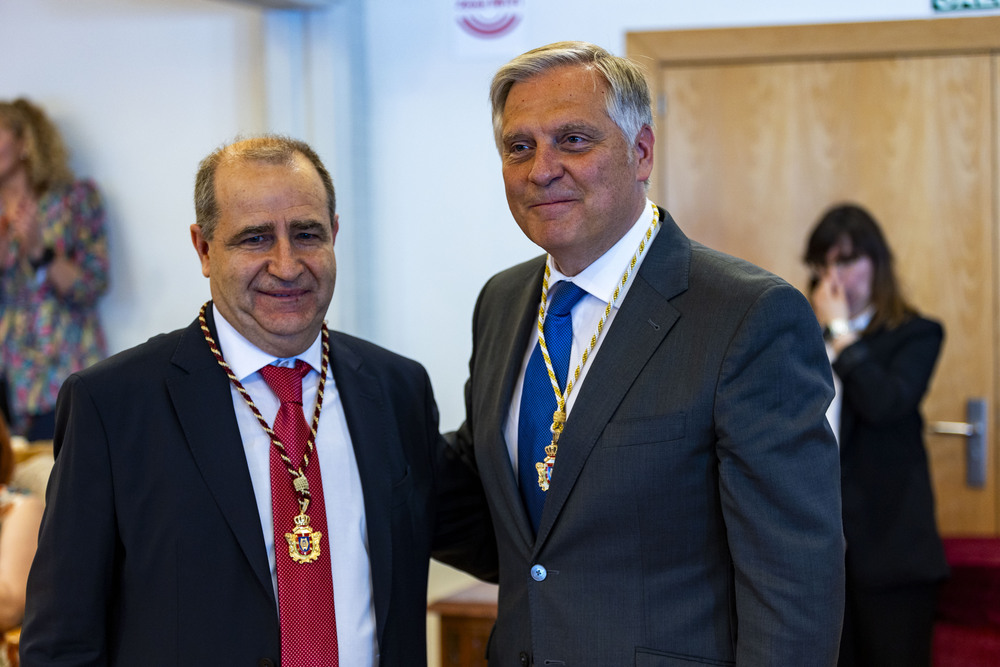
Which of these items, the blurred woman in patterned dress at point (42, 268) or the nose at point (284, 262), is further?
the blurred woman in patterned dress at point (42, 268)

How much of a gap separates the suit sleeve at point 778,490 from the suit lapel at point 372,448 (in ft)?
1.94

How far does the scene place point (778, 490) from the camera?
1.49 m

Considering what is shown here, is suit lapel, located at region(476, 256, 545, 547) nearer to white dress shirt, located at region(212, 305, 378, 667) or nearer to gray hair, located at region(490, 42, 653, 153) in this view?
white dress shirt, located at region(212, 305, 378, 667)

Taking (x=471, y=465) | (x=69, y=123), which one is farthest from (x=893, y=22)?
(x=69, y=123)

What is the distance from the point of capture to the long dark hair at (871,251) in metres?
3.20

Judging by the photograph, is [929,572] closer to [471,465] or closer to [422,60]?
[471,465]

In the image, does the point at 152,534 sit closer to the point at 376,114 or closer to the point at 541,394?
the point at 541,394

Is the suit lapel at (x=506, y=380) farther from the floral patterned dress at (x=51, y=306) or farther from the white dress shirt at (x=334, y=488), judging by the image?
the floral patterned dress at (x=51, y=306)

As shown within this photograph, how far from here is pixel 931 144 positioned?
145 inches

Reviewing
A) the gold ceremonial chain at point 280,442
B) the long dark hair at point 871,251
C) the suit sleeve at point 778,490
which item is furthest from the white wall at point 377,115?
the suit sleeve at point 778,490

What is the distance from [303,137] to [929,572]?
262cm

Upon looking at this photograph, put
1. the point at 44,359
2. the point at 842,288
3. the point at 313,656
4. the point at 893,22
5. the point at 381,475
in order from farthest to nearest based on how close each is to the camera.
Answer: the point at 44,359 → the point at 893,22 → the point at 842,288 → the point at 381,475 → the point at 313,656

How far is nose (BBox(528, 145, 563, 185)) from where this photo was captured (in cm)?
164

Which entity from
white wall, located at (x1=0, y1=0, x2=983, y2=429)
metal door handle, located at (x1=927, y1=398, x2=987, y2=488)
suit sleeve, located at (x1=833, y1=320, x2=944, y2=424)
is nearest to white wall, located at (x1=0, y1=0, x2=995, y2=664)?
white wall, located at (x1=0, y1=0, x2=983, y2=429)
